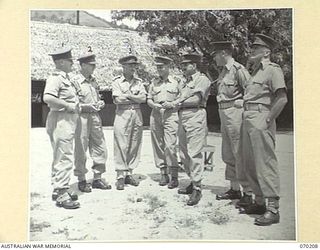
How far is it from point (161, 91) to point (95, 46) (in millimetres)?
230

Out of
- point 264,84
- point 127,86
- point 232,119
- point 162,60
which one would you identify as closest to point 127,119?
point 127,86

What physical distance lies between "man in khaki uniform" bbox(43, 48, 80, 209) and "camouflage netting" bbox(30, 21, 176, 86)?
0.02 meters

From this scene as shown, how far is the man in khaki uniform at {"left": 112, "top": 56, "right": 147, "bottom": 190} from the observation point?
5.24 ft

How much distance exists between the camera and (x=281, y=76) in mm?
1560

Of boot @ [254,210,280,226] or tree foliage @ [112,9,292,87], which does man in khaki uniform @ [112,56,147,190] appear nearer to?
tree foliage @ [112,9,292,87]

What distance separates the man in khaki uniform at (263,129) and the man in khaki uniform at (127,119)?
1.00 feet

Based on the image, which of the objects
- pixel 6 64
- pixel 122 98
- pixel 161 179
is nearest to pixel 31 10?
pixel 6 64

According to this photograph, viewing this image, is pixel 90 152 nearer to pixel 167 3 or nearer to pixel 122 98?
pixel 122 98

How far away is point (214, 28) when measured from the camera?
5.21 feet

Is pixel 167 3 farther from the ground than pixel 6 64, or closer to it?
farther from the ground

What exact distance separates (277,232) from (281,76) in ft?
1.45

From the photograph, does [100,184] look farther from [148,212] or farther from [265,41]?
[265,41]

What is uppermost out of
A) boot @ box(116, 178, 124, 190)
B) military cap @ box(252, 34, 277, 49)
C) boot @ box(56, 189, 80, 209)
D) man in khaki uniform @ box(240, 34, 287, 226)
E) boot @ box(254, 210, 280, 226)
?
military cap @ box(252, 34, 277, 49)

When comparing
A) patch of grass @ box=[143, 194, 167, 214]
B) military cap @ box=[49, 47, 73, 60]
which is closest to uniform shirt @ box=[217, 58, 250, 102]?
patch of grass @ box=[143, 194, 167, 214]
